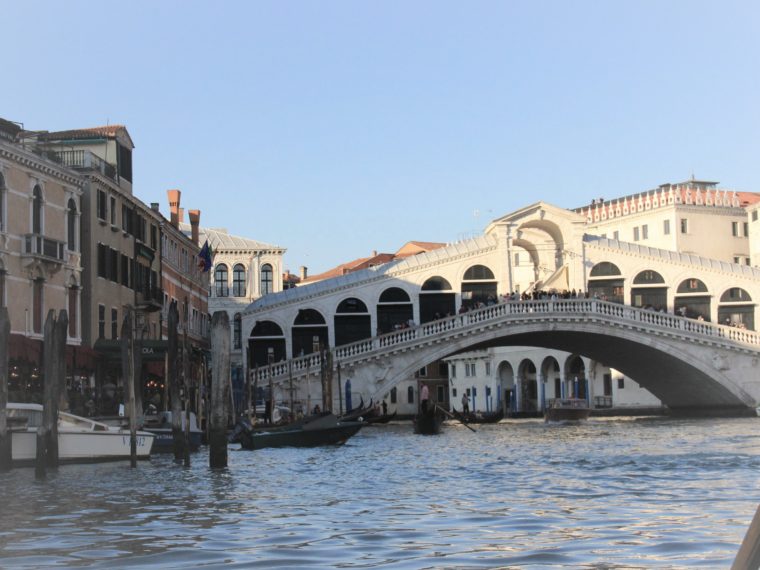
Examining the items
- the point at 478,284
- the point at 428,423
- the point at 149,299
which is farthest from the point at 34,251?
the point at 478,284

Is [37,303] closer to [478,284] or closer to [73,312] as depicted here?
[73,312]

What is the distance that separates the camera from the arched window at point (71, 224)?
27594 mm

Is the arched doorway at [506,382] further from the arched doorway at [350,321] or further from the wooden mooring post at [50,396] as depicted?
the wooden mooring post at [50,396]

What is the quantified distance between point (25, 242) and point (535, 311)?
55.4 feet

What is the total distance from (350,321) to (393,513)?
33.1m

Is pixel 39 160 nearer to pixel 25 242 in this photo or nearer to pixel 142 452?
pixel 25 242

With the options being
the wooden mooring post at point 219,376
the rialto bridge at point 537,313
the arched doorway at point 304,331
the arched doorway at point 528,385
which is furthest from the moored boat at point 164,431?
the arched doorway at point 528,385

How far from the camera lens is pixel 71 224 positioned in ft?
91.5

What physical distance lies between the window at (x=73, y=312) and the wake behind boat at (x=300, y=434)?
448cm

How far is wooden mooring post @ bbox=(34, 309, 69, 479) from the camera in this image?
1659 cm

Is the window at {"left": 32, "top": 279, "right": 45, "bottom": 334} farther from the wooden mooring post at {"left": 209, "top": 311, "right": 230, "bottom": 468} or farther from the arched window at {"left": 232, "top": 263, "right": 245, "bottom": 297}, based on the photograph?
the arched window at {"left": 232, "top": 263, "right": 245, "bottom": 297}

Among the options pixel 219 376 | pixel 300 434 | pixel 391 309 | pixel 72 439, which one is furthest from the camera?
pixel 391 309

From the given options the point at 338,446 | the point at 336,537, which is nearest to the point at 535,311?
the point at 338,446

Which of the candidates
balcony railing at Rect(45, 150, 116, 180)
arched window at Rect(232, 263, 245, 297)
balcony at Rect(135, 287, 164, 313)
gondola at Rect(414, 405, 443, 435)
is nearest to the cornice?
balcony railing at Rect(45, 150, 116, 180)
